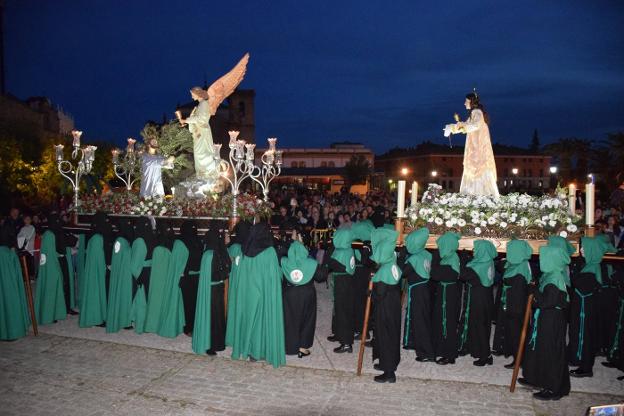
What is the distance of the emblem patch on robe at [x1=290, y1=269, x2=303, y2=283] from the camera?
6.98 metres

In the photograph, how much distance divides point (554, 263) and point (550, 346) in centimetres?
102

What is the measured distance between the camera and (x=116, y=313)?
27.3 ft

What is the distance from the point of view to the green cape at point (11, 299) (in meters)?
7.89

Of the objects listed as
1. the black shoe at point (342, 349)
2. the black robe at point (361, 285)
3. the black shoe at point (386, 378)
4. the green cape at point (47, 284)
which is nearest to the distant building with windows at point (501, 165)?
the black robe at point (361, 285)

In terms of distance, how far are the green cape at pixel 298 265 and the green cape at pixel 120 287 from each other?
9.76 feet

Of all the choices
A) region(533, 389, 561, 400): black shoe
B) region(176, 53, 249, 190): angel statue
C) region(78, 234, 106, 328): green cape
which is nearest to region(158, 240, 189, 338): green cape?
region(78, 234, 106, 328): green cape

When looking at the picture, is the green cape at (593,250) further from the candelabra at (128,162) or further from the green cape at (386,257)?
the candelabra at (128,162)

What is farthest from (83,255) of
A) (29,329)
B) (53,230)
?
(29,329)

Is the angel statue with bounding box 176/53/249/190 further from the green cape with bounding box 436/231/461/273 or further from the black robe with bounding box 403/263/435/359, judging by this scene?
the green cape with bounding box 436/231/461/273

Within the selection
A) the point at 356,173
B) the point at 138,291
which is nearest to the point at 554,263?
the point at 138,291

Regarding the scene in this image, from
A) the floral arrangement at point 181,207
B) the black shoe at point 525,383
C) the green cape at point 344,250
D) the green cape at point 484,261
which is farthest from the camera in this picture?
the floral arrangement at point 181,207

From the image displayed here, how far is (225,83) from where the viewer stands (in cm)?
1305

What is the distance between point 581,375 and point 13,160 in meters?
25.3

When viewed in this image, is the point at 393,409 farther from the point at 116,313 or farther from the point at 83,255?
the point at 83,255
